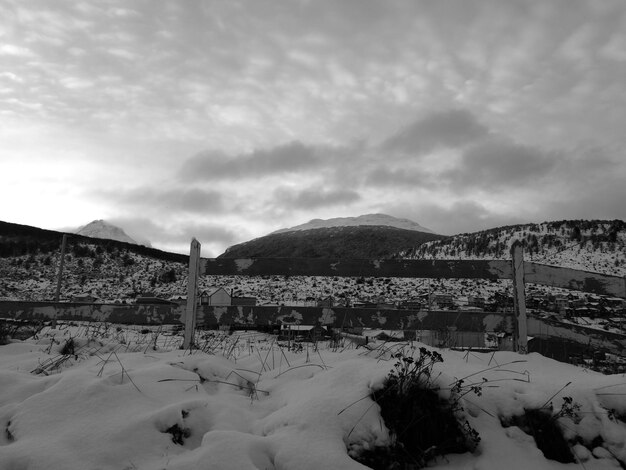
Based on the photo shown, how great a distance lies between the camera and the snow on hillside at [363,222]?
8162cm

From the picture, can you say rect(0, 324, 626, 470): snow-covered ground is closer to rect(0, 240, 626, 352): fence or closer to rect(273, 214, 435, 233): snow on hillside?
rect(0, 240, 626, 352): fence

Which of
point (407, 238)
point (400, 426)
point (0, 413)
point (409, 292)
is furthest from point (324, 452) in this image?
point (407, 238)

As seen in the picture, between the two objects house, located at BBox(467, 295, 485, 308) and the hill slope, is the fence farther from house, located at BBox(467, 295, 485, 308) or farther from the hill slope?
the hill slope

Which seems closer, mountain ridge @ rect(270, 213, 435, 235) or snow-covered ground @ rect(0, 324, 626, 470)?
snow-covered ground @ rect(0, 324, 626, 470)

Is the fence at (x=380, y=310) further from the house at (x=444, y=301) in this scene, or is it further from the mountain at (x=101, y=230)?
the mountain at (x=101, y=230)

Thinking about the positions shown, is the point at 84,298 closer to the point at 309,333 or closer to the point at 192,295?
the point at 309,333

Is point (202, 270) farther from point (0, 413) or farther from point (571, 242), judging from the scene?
point (571, 242)

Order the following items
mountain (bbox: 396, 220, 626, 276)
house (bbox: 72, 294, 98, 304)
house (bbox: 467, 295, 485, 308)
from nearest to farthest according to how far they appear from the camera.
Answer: house (bbox: 467, 295, 485, 308) → house (bbox: 72, 294, 98, 304) → mountain (bbox: 396, 220, 626, 276)

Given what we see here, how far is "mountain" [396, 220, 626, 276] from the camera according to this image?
1338 inches

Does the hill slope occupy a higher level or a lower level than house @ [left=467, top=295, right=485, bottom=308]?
higher

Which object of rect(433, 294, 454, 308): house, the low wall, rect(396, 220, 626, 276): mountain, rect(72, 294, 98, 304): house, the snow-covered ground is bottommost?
rect(72, 294, 98, 304): house

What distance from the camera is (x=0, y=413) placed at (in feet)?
8.58

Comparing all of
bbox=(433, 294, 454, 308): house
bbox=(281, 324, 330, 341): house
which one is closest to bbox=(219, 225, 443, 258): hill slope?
bbox=(433, 294, 454, 308): house

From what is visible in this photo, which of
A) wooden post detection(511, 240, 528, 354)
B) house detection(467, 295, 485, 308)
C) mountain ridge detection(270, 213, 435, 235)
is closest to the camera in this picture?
wooden post detection(511, 240, 528, 354)
